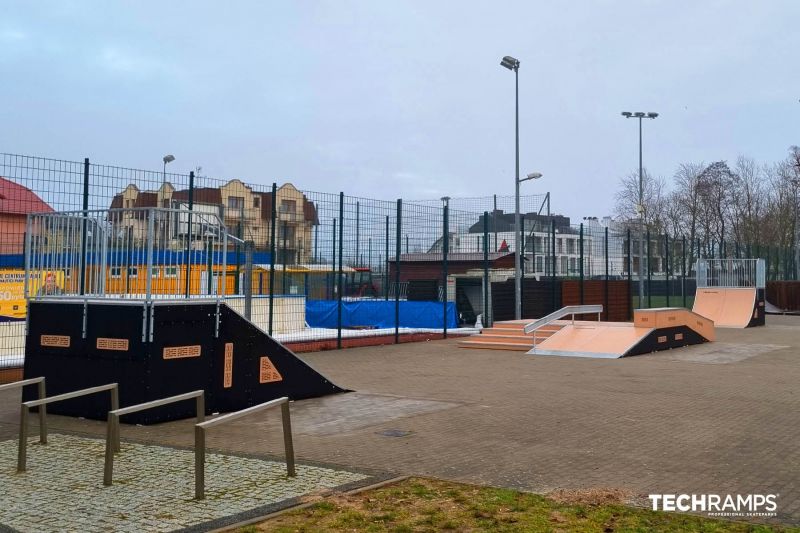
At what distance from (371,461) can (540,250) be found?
20.8m

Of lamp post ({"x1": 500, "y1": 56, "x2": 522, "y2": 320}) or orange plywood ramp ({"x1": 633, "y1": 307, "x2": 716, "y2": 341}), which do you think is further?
lamp post ({"x1": 500, "y1": 56, "x2": 522, "y2": 320})

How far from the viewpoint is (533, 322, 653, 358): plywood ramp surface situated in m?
17.5

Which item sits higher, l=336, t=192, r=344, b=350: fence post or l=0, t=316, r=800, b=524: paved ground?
l=336, t=192, r=344, b=350: fence post

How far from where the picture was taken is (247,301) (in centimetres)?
1412

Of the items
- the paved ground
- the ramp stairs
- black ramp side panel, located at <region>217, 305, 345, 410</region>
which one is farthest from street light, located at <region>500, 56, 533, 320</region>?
black ramp side panel, located at <region>217, 305, 345, 410</region>

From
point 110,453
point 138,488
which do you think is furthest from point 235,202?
point 138,488

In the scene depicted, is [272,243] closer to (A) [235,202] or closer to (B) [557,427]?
(A) [235,202]

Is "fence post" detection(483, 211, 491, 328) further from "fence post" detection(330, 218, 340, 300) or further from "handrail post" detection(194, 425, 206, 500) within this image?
"handrail post" detection(194, 425, 206, 500)

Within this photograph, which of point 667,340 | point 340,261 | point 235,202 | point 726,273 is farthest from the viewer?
point 726,273

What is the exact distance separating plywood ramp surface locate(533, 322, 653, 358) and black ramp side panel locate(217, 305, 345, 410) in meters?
8.79

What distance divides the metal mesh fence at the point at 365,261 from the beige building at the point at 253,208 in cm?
3

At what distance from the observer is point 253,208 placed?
639 inches

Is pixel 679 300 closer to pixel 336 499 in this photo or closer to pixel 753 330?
pixel 753 330

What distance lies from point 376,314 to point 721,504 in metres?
18.1
